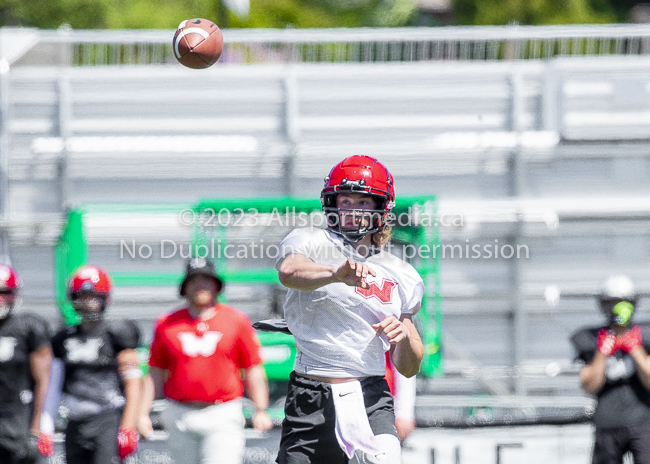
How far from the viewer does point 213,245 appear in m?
9.33

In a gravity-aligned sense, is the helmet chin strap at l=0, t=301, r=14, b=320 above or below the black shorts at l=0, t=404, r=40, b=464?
above

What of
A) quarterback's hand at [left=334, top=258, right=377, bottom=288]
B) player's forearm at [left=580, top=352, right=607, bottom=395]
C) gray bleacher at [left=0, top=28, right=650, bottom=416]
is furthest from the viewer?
gray bleacher at [left=0, top=28, right=650, bottom=416]

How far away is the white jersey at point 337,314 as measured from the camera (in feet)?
12.3

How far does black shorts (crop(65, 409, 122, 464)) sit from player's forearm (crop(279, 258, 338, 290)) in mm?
2893

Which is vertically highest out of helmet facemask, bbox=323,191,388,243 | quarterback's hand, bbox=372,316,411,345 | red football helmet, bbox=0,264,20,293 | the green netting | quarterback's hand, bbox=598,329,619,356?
the green netting

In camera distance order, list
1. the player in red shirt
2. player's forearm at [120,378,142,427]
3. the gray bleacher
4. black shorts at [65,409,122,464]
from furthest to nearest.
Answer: the gray bleacher
player's forearm at [120,378,142,427]
black shorts at [65,409,122,464]
the player in red shirt

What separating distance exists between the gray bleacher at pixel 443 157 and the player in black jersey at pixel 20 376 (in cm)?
282

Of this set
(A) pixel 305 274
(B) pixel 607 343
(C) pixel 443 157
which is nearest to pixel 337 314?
(A) pixel 305 274

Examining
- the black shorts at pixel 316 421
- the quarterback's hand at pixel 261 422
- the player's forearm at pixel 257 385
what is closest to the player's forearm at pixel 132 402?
the player's forearm at pixel 257 385

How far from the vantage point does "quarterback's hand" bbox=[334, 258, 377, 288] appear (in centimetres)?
333

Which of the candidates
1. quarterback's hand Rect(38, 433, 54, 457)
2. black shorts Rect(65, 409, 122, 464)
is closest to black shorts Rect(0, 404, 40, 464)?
quarterback's hand Rect(38, 433, 54, 457)

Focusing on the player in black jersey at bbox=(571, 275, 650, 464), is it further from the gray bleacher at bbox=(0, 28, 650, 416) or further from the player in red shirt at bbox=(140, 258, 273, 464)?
the gray bleacher at bbox=(0, 28, 650, 416)

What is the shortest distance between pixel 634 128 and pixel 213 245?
15.4 ft

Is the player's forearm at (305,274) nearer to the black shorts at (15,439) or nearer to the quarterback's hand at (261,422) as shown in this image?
the quarterback's hand at (261,422)
